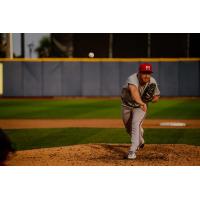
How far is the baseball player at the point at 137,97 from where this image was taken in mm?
5883

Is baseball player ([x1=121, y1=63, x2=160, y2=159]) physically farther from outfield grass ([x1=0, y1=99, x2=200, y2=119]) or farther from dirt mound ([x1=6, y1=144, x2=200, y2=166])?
outfield grass ([x1=0, y1=99, x2=200, y2=119])

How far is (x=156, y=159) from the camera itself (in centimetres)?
641

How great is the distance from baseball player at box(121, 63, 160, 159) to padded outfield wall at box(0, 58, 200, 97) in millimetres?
14860

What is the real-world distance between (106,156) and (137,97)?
1.14 meters

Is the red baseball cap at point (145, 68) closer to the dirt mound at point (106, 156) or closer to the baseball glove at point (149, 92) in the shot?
the baseball glove at point (149, 92)

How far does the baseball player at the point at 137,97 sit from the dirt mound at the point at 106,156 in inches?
11.3

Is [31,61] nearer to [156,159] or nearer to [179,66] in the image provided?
[179,66]

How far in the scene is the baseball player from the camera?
19.3 feet

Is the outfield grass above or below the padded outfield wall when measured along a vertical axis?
below

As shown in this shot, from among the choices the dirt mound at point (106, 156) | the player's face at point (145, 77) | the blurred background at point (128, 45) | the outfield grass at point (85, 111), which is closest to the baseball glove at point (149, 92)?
the player's face at point (145, 77)

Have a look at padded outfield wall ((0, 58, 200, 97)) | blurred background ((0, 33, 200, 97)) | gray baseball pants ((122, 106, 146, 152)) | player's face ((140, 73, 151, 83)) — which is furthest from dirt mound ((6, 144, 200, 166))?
padded outfield wall ((0, 58, 200, 97))

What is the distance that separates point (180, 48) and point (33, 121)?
12.1 metres
